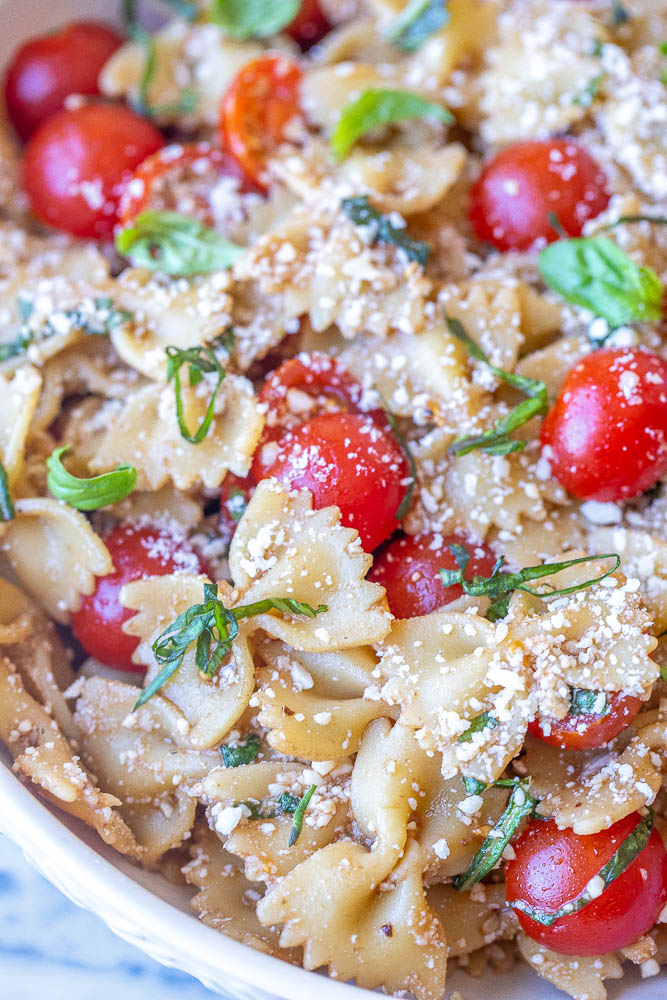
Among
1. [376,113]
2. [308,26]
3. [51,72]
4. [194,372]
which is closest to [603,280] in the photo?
[376,113]

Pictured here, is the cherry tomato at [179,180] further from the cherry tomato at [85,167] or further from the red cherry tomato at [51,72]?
the red cherry tomato at [51,72]

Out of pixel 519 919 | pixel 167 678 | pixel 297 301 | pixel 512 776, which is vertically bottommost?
pixel 519 919

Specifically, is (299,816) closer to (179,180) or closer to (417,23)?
(179,180)

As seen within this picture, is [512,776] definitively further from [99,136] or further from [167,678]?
[99,136]

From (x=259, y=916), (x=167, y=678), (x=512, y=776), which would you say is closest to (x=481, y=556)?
(x=512, y=776)

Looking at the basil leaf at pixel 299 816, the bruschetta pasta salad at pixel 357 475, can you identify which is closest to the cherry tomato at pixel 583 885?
the bruschetta pasta salad at pixel 357 475

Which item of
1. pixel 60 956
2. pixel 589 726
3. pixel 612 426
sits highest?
pixel 612 426
